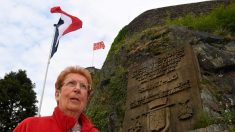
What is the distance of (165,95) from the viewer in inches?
262

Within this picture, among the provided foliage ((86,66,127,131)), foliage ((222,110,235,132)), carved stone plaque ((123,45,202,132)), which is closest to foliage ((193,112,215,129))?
carved stone plaque ((123,45,202,132))

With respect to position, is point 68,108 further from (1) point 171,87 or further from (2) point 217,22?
(2) point 217,22

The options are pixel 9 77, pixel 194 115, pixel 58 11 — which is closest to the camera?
pixel 194 115

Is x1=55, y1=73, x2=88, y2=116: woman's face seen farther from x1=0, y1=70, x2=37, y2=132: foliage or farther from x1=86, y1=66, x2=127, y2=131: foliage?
x1=0, y1=70, x2=37, y2=132: foliage

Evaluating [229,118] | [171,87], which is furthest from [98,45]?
[229,118]

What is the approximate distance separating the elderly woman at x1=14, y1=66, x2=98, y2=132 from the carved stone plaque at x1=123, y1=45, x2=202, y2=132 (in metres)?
3.91

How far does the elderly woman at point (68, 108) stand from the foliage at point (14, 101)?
15.4 meters

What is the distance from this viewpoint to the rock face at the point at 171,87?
613cm

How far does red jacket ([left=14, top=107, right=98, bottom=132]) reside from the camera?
84.5 inches

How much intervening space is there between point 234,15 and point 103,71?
4010 millimetres

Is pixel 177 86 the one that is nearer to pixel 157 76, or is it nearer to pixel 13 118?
pixel 157 76

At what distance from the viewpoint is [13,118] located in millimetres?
17094

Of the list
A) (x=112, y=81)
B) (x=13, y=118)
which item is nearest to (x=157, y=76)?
(x=112, y=81)

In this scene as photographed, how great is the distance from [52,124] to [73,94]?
243 millimetres
